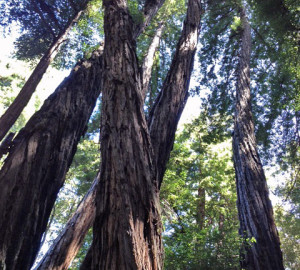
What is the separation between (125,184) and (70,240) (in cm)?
414

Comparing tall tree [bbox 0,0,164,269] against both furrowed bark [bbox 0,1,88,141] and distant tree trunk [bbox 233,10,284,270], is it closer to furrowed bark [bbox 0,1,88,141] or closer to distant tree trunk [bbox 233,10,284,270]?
distant tree trunk [bbox 233,10,284,270]

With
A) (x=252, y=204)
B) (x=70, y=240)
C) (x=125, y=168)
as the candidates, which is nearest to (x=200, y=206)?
(x=252, y=204)

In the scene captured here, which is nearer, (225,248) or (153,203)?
(153,203)

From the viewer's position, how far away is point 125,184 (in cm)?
166

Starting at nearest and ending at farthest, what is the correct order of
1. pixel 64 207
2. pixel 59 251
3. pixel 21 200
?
pixel 21 200, pixel 59 251, pixel 64 207

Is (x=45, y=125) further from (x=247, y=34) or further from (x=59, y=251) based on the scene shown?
(x=247, y=34)

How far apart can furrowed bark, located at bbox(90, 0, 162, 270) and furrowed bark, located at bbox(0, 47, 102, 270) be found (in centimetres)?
179

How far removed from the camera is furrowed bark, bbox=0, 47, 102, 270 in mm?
2980

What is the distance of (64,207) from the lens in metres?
22.0

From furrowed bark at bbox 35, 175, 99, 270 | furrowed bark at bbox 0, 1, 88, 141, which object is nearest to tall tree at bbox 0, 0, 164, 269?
furrowed bark at bbox 35, 175, 99, 270

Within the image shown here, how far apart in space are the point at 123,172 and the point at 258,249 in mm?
3244

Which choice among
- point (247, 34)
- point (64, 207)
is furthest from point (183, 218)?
point (64, 207)

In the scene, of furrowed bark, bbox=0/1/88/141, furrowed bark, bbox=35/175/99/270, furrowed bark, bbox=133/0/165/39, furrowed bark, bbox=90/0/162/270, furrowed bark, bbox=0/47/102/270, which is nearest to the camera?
furrowed bark, bbox=90/0/162/270

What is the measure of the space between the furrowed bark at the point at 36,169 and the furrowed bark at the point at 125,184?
1793 millimetres
